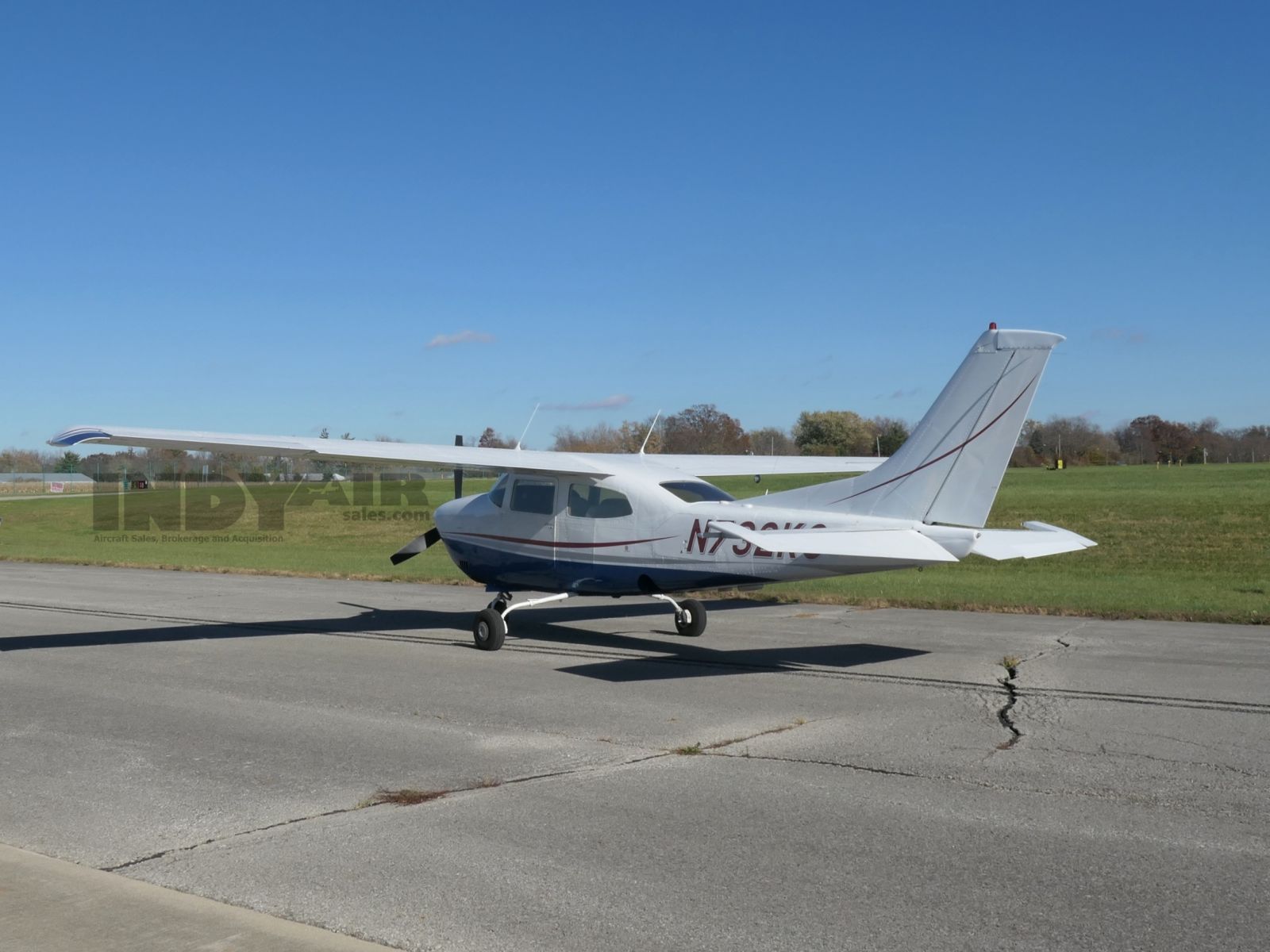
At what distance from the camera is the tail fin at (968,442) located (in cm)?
1098

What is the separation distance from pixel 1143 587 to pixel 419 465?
13049 millimetres

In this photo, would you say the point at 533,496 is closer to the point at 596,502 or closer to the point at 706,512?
the point at 596,502

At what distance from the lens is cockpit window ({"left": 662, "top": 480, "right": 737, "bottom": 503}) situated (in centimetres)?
1316

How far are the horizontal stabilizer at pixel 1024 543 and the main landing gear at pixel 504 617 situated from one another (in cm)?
386

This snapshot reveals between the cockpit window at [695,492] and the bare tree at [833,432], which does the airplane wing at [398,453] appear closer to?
the cockpit window at [695,492]

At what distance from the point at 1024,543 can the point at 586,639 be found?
5.48m

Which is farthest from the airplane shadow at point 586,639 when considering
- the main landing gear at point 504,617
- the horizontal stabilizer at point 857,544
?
the horizontal stabilizer at point 857,544

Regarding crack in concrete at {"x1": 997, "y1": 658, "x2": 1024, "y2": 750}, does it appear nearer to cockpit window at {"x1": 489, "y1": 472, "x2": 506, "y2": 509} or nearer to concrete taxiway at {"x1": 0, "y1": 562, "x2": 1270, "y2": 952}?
concrete taxiway at {"x1": 0, "y1": 562, "x2": 1270, "y2": 952}

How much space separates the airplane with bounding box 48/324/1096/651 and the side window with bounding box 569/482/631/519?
0.5 inches

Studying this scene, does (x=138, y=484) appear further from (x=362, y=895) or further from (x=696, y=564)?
(x=362, y=895)

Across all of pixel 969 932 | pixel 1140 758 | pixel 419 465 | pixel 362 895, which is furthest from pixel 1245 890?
pixel 419 465

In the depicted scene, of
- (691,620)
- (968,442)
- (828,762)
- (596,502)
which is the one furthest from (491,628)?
(828,762)

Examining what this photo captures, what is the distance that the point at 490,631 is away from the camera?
534 inches

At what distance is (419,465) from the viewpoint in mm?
13391
